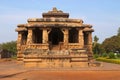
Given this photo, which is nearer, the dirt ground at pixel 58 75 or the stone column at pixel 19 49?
the dirt ground at pixel 58 75

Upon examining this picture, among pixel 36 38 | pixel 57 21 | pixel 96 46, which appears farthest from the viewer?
pixel 96 46

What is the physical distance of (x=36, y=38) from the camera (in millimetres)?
30000

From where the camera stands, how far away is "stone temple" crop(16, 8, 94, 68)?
918 inches

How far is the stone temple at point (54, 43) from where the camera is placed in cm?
2333

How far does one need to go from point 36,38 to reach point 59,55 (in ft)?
24.3

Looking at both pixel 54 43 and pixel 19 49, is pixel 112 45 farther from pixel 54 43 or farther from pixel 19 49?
pixel 19 49

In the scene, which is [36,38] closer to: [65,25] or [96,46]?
[65,25]

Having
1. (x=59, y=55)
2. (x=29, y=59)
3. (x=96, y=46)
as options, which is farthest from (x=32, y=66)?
(x=96, y=46)

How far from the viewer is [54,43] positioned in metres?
31.2

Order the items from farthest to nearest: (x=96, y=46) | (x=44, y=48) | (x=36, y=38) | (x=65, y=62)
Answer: (x=96, y=46) → (x=36, y=38) → (x=44, y=48) → (x=65, y=62)

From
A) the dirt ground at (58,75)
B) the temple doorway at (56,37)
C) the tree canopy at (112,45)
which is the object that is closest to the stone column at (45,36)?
the temple doorway at (56,37)

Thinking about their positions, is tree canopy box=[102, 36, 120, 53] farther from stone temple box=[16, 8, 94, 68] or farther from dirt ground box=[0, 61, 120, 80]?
dirt ground box=[0, 61, 120, 80]

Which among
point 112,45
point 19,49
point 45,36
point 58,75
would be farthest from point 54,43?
point 112,45

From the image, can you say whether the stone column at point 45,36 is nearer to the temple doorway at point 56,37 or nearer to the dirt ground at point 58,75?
the temple doorway at point 56,37
